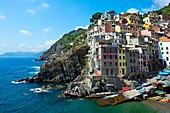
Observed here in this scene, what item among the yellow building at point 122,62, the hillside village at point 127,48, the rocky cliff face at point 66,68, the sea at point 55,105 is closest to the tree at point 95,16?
the hillside village at point 127,48

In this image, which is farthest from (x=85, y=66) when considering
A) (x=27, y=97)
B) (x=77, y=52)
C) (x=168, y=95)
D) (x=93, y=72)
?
(x=168, y=95)

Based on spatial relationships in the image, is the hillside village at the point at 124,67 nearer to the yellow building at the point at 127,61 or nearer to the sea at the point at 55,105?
the yellow building at the point at 127,61

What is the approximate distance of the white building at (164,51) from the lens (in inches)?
3472

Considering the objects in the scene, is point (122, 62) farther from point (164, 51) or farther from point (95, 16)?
point (95, 16)

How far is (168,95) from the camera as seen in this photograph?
60.2m

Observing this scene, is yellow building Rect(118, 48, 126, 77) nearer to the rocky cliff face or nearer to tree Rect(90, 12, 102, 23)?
the rocky cliff face

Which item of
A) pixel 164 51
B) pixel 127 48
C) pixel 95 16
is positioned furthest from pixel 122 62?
pixel 95 16

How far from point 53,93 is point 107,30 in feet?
145

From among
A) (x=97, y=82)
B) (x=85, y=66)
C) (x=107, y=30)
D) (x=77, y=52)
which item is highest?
(x=107, y=30)

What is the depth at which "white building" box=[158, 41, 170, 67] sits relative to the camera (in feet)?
289

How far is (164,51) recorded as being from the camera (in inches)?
3519

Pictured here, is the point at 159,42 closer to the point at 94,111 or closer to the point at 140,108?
the point at 140,108

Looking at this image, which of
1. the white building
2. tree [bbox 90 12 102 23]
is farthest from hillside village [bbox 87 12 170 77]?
tree [bbox 90 12 102 23]

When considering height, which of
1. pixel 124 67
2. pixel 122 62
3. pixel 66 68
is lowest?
pixel 124 67
